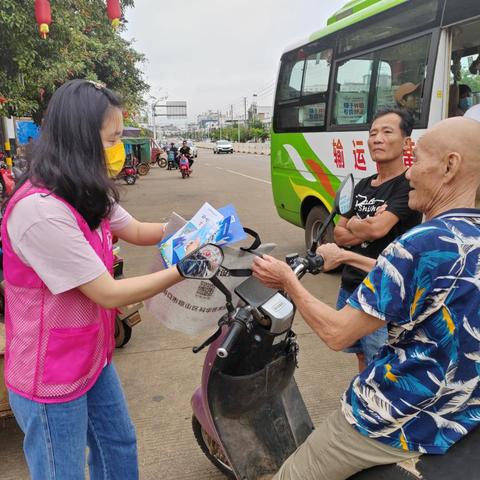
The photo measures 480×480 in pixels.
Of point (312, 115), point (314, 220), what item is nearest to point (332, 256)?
point (314, 220)

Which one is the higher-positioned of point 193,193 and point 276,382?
point 276,382

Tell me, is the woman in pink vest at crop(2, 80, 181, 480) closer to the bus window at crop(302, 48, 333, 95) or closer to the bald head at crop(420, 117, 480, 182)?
the bald head at crop(420, 117, 480, 182)

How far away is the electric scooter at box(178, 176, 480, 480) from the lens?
3.91 feet

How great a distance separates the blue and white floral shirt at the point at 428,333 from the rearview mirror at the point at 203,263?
1.30 feet

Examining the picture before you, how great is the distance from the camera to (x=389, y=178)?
2.57 meters

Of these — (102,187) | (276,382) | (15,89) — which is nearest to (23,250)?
(102,187)

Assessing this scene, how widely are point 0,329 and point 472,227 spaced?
8.40 feet

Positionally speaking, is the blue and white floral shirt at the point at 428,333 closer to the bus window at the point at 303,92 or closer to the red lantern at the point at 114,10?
the bus window at the point at 303,92

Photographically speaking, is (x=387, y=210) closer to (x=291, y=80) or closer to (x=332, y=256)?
(x=332, y=256)

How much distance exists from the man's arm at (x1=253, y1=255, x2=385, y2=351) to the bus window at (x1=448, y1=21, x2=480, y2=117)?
3.66 metres

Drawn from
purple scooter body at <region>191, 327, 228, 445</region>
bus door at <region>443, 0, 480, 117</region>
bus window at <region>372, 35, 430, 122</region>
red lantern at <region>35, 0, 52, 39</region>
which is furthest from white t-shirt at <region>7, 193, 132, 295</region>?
red lantern at <region>35, 0, 52, 39</region>

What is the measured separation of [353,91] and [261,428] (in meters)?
4.12

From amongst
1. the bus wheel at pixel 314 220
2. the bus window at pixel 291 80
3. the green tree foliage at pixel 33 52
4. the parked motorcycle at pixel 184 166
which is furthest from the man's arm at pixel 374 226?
the parked motorcycle at pixel 184 166

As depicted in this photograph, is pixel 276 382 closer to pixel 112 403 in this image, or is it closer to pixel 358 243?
pixel 112 403
